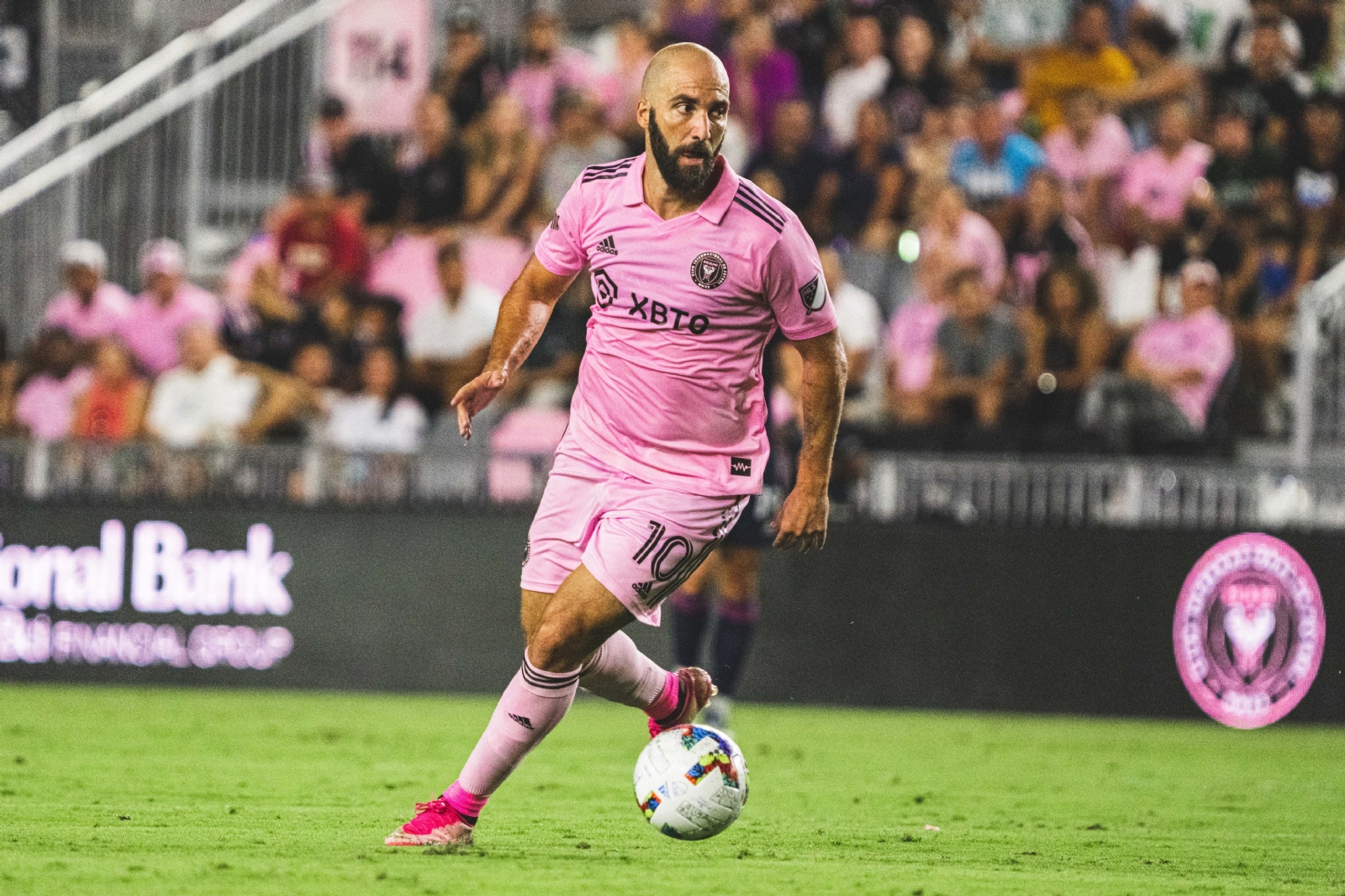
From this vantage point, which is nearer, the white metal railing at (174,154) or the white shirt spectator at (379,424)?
the white shirt spectator at (379,424)

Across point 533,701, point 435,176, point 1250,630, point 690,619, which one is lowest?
point 1250,630

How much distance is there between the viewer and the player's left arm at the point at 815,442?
6.51 metres

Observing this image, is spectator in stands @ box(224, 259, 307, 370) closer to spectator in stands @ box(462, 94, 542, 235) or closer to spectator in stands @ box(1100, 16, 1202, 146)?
spectator in stands @ box(462, 94, 542, 235)

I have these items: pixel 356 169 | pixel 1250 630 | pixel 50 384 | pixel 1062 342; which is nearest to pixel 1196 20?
pixel 1062 342

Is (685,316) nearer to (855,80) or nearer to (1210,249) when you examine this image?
(1210,249)

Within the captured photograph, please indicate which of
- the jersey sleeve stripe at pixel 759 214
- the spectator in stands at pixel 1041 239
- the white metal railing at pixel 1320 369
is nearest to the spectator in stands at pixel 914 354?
the spectator in stands at pixel 1041 239

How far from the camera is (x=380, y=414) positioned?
1445 cm

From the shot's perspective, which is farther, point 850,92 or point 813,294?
point 850,92

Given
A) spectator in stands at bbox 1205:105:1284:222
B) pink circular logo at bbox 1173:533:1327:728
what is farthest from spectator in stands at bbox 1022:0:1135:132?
pink circular logo at bbox 1173:533:1327:728

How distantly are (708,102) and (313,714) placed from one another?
262 inches

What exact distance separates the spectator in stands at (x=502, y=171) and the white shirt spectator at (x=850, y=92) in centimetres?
248

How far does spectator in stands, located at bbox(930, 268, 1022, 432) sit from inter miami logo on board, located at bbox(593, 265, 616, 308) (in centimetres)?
731

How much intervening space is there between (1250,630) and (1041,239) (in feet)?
12.9

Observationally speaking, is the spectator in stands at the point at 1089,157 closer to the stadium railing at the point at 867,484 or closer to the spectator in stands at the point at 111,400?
the stadium railing at the point at 867,484
